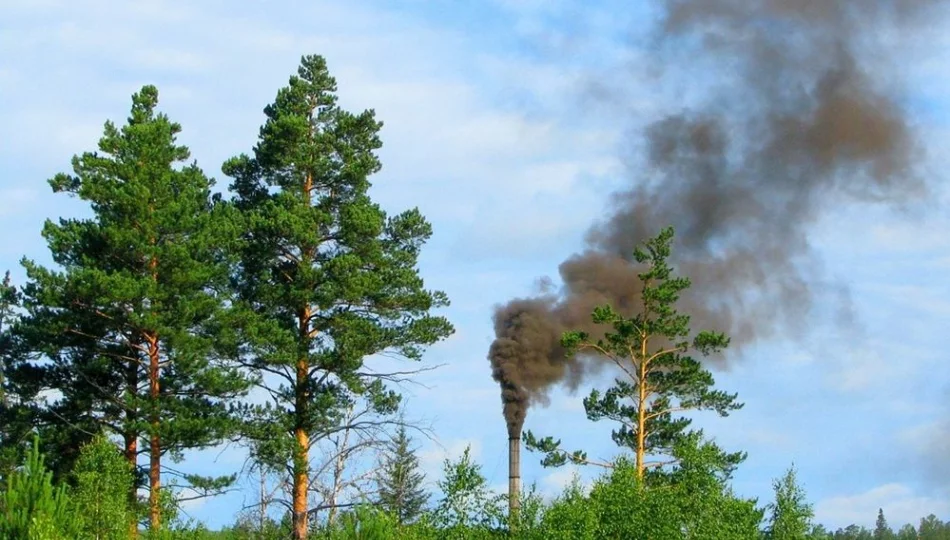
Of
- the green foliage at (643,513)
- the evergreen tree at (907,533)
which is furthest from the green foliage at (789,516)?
the evergreen tree at (907,533)

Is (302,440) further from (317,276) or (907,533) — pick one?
(907,533)

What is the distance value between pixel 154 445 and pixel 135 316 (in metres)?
4.18

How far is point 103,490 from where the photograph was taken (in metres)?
43.9

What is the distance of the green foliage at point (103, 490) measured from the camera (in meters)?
42.7

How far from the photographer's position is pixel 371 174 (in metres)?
52.8

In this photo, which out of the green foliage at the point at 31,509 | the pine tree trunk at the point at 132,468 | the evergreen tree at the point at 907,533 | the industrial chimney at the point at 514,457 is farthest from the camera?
the evergreen tree at the point at 907,533

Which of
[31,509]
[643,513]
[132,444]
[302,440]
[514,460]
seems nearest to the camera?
[31,509]

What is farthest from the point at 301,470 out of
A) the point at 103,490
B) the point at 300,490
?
the point at 103,490

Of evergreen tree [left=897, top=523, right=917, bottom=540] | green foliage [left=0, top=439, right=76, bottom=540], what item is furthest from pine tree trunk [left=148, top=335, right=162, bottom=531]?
evergreen tree [left=897, top=523, right=917, bottom=540]

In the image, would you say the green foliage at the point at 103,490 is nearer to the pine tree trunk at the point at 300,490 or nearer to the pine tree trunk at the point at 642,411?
the pine tree trunk at the point at 300,490

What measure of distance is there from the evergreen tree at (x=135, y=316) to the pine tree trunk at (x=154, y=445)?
4 centimetres

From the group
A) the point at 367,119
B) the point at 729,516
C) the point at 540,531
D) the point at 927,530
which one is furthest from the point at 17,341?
the point at 927,530

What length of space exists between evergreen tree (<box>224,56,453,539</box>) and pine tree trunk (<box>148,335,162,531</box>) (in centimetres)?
301

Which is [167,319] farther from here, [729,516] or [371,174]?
[729,516]
